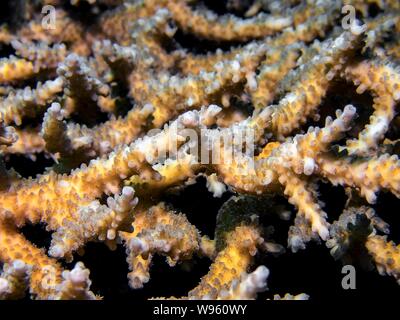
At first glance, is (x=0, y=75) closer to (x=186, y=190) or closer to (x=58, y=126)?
(x=58, y=126)

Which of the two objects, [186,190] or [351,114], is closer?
[351,114]

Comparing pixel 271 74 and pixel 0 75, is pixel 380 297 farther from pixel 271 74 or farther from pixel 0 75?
pixel 0 75

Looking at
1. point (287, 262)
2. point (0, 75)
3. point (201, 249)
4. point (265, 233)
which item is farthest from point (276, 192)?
point (0, 75)

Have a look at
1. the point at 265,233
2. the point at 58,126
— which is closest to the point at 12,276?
the point at 58,126

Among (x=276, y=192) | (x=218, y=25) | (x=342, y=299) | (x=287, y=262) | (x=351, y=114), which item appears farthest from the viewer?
(x=218, y=25)

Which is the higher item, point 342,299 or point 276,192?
point 276,192

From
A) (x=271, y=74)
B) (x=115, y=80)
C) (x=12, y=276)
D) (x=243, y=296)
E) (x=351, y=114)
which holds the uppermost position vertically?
(x=115, y=80)

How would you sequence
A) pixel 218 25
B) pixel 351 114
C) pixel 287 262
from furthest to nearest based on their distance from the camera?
pixel 218 25 → pixel 287 262 → pixel 351 114
